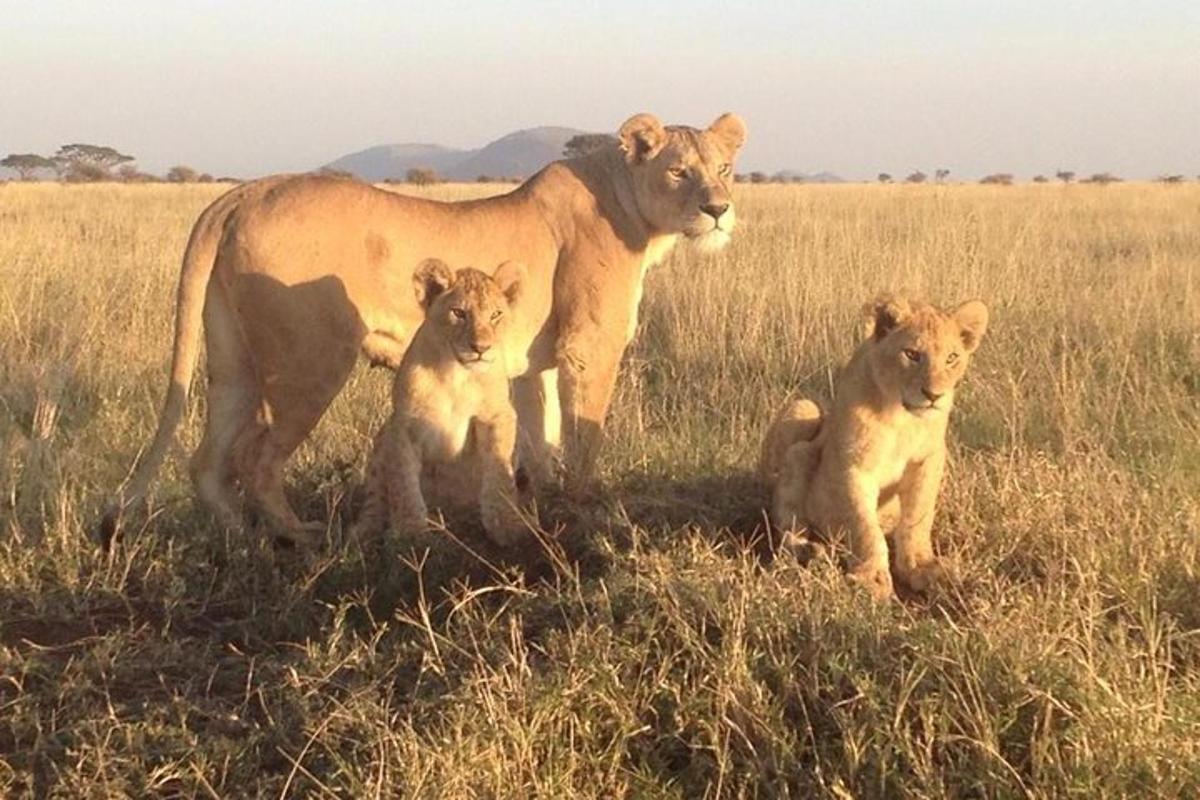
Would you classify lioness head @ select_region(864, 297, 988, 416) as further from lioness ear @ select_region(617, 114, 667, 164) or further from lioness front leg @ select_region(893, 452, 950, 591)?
lioness ear @ select_region(617, 114, 667, 164)

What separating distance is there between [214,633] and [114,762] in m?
1.00

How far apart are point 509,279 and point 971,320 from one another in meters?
1.60

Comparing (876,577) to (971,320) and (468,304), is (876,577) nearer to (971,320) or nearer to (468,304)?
(971,320)

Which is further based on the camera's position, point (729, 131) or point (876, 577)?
point (729, 131)

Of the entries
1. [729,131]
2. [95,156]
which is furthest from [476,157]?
[729,131]

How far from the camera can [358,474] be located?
5.52 meters

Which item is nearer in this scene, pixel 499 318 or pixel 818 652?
pixel 818 652

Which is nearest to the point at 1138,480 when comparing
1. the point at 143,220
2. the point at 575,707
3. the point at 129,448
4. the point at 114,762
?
the point at 575,707

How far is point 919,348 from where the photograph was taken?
403 cm

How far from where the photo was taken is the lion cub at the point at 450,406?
4.59m

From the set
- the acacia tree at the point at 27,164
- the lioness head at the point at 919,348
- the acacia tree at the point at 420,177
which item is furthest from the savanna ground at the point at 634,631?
the acacia tree at the point at 27,164

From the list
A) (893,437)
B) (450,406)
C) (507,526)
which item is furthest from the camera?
(450,406)

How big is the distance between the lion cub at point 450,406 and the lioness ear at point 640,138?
1153 millimetres

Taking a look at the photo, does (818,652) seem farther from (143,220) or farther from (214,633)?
(143,220)
